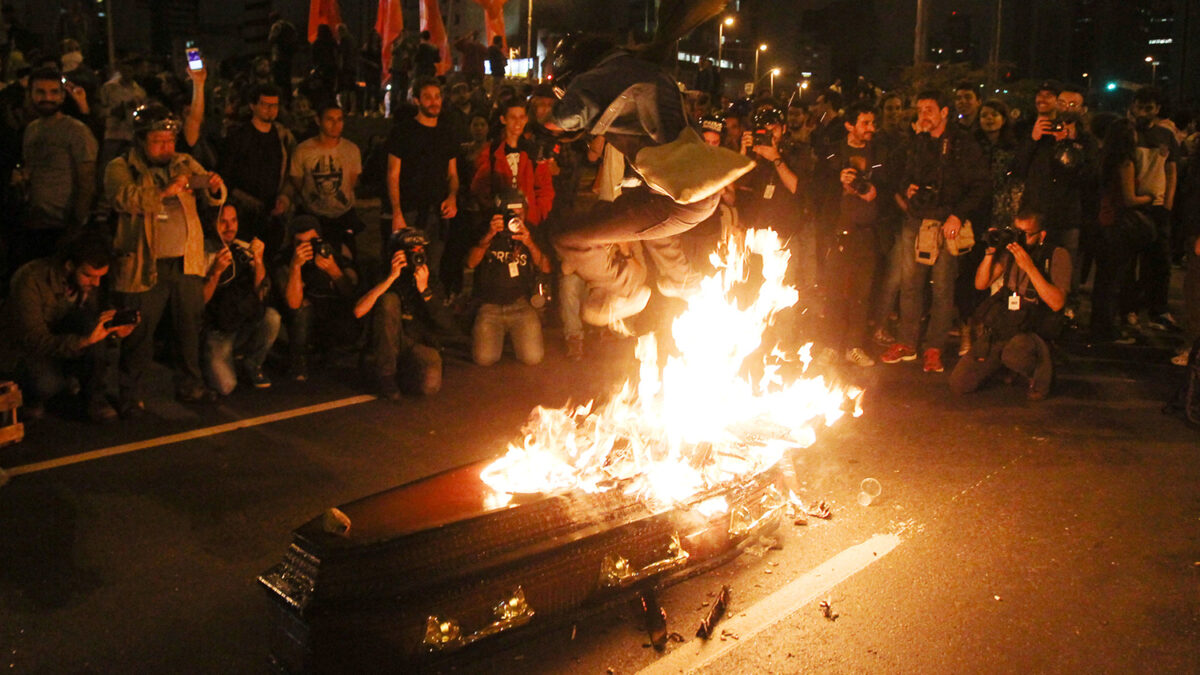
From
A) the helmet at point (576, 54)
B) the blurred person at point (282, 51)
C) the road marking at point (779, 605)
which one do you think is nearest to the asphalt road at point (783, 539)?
the road marking at point (779, 605)

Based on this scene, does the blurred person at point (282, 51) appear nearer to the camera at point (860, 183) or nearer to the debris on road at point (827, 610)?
the camera at point (860, 183)

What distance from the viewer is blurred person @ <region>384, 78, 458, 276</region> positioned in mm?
9109

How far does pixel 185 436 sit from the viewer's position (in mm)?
6453

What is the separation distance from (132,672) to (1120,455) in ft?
18.4

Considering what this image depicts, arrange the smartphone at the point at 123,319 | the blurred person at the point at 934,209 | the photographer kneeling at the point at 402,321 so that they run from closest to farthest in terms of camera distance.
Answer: the smartphone at the point at 123,319, the photographer kneeling at the point at 402,321, the blurred person at the point at 934,209

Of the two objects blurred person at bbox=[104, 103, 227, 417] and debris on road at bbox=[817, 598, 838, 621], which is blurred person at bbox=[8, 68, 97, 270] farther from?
debris on road at bbox=[817, 598, 838, 621]

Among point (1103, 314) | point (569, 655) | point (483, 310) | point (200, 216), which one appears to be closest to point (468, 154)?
point (483, 310)

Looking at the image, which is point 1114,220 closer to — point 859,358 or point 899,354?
point 899,354

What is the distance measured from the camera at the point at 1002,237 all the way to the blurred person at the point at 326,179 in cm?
518

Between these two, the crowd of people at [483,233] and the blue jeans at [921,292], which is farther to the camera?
the blue jeans at [921,292]

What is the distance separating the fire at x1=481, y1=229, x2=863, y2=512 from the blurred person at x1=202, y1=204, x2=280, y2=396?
316cm

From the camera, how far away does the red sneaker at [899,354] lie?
8.79 meters

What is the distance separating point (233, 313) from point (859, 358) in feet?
16.4

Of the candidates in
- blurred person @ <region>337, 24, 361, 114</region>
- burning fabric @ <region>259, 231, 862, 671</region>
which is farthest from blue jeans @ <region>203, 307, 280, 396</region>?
blurred person @ <region>337, 24, 361, 114</region>
